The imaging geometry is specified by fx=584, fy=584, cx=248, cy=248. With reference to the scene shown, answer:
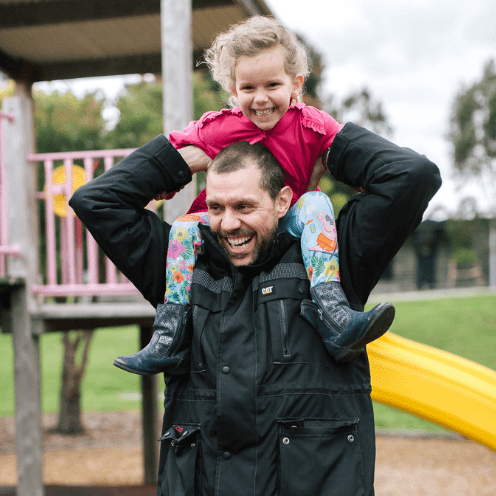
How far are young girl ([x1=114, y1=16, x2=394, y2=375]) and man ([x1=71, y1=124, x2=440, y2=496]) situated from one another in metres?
0.05

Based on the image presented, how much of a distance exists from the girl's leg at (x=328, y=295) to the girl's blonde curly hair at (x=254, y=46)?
0.49 m

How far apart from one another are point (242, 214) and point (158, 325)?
424 mm

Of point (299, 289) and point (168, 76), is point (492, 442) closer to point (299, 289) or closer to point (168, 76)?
point (299, 289)

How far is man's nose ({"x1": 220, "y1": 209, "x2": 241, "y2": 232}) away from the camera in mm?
1711

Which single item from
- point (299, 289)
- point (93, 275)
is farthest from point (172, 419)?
point (93, 275)

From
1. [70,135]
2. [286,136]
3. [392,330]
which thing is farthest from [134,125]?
[392,330]

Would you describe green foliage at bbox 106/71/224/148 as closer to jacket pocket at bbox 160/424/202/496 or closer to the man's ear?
the man's ear

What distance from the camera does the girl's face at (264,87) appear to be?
1.88 metres

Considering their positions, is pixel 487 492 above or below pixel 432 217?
below

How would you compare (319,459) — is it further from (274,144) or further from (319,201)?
(274,144)

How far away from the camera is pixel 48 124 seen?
778cm

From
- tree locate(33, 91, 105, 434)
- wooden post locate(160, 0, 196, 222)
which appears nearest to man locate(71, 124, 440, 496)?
wooden post locate(160, 0, 196, 222)

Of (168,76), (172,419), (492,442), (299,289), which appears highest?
(168,76)

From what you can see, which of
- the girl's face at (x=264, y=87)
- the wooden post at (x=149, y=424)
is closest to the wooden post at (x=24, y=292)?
the wooden post at (x=149, y=424)
